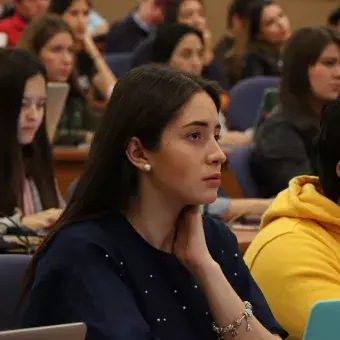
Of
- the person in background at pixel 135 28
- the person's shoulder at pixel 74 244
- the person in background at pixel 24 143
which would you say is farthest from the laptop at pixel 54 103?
the person in background at pixel 135 28

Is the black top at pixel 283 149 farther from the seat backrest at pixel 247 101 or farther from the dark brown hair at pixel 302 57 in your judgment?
the seat backrest at pixel 247 101

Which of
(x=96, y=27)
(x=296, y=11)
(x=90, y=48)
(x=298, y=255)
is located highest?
(x=298, y=255)

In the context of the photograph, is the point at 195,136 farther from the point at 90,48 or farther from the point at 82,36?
the point at 82,36

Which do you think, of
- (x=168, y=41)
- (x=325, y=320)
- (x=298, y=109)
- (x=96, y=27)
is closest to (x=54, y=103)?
(x=298, y=109)

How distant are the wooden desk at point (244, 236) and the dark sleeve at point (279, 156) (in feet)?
2.04

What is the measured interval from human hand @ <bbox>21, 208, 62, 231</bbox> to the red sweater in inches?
128

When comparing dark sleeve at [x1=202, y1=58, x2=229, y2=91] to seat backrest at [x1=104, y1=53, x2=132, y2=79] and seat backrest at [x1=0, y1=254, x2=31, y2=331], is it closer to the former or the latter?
seat backrest at [x1=104, y1=53, x2=132, y2=79]

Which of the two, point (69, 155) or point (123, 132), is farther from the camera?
point (69, 155)

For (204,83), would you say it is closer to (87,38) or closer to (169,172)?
(169,172)

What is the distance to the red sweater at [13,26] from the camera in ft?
19.8

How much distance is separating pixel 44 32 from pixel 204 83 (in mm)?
3015

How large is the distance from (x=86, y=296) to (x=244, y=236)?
1157 millimetres

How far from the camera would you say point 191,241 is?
6.19 feet

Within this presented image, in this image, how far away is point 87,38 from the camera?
6.36 m
